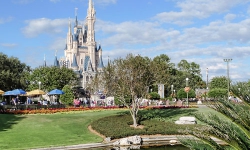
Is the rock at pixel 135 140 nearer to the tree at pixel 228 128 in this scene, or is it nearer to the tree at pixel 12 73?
the tree at pixel 228 128

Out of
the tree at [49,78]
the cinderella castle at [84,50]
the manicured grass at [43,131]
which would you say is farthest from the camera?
the cinderella castle at [84,50]

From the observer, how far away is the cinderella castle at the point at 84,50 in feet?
387

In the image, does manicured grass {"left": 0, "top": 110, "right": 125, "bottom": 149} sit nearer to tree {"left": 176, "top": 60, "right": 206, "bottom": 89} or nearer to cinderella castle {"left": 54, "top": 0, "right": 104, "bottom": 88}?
tree {"left": 176, "top": 60, "right": 206, "bottom": 89}

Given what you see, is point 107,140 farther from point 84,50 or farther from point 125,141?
point 84,50

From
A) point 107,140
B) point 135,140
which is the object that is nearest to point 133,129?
point 135,140

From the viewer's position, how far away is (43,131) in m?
20.9

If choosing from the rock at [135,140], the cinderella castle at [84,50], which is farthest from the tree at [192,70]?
the rock at [135,140]

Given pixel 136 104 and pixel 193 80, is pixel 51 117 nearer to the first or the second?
pixel 136 104

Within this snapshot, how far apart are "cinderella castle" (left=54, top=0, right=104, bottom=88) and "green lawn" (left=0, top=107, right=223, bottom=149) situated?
9052 centimetres

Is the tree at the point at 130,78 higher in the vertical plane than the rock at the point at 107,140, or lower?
higher

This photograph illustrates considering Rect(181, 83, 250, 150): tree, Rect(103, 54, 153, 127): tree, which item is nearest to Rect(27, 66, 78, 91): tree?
Rect(103, 54, 153, 127): tree

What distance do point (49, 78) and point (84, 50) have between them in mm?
64336

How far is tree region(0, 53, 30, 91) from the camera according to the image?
5620 centimetres

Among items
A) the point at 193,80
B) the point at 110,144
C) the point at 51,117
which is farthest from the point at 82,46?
the point at 110,144
